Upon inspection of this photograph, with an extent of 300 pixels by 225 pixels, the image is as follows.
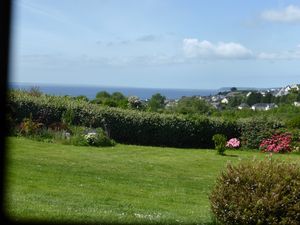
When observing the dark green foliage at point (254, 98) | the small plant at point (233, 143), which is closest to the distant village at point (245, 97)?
the dark green foliage at point (254, 98)

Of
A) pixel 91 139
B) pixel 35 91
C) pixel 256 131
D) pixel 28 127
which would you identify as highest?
pixel 35 91

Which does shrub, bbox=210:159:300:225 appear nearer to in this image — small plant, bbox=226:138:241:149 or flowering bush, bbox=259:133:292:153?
flowering bush, bbox=259:133:292:153

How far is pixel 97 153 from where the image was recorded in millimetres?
15344

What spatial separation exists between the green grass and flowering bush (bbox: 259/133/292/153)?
3.41 meters

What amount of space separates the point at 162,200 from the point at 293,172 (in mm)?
3048

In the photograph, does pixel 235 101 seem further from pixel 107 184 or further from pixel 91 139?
pixel 107 184

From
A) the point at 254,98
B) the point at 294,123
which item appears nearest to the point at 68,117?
the point at 294,123

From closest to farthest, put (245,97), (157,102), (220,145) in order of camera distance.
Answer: (220,145)
(157,102)
(245,97)

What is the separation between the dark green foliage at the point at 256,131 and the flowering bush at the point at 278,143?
0.24 m

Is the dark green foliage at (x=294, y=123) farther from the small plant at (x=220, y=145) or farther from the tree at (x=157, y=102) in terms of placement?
the tree at (x=157, y=102)

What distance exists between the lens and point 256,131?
20.6 meters

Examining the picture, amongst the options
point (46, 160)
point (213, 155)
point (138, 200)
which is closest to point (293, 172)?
point (138, 200)

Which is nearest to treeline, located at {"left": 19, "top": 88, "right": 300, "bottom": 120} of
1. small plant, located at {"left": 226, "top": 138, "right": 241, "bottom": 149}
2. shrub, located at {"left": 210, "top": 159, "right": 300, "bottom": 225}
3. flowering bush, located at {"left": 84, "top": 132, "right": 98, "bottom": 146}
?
small plant, located at {"left": 226, "top": 138, "right": 241, "bottom": 149}

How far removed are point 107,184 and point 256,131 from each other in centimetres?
1167
